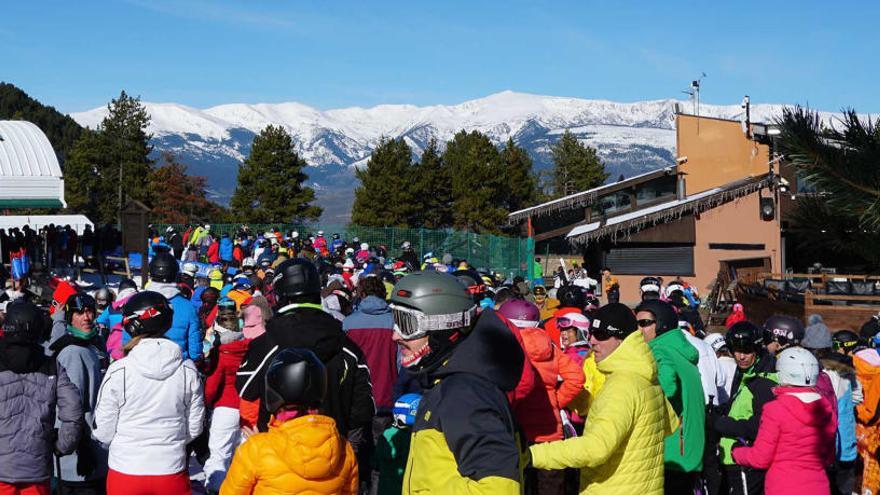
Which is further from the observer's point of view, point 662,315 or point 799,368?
point 662,315

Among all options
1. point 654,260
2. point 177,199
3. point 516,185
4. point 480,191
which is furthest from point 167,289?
point 177,199

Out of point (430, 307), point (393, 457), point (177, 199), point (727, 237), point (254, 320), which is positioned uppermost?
point (177, 199)

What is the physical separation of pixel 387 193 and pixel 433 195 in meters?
3.86

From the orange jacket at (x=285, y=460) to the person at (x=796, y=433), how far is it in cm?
308

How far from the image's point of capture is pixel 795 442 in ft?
19.1

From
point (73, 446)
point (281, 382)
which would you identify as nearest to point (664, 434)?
point (281, 382)

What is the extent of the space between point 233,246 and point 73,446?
2310 cm

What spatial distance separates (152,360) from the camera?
547cm

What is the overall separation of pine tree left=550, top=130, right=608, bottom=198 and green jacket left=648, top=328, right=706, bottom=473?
3125 inches

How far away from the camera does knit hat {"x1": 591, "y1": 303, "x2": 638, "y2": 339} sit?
5281 millimetres

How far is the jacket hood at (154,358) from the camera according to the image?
17.9ft

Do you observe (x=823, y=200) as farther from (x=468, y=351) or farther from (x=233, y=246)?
(x=233, y=246)

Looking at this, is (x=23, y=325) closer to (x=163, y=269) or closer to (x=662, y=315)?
(x=163, y=269)

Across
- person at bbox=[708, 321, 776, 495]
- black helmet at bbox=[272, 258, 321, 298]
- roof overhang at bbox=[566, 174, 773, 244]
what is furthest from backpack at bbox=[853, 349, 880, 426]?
roof overhang at bbox=[566, 174, 773, 244]
